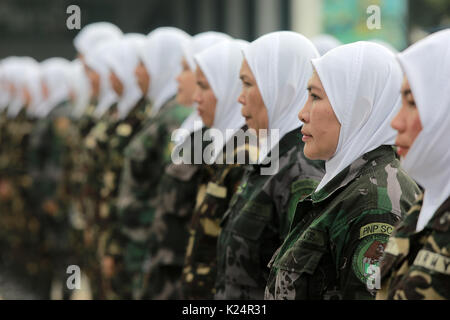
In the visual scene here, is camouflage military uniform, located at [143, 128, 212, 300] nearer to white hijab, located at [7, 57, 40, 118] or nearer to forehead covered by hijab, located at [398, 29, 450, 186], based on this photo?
forehead covered by hijab, located at [398, 29, 450, 186]

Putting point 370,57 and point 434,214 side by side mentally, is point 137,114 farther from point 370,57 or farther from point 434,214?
point 434,214

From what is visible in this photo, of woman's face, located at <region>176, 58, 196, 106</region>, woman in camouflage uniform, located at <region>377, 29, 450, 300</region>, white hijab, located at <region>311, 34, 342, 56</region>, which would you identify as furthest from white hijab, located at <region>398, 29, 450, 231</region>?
white hijab, located at <region>311, 34, 342, 56</region>

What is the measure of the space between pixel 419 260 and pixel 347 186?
55 cm

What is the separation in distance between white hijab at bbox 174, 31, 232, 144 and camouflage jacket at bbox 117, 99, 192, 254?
0.16m

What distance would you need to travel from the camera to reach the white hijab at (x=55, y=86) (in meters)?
7.59

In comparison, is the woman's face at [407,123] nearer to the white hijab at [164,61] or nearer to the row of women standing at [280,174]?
the row of women standing at [280,174]

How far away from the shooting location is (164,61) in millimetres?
5137

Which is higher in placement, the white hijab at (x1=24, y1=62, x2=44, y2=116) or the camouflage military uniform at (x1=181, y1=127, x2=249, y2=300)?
the white hijab at (x1=24, y1=62, x2=44, y2=116)

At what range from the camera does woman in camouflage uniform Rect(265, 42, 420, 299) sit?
2.37m

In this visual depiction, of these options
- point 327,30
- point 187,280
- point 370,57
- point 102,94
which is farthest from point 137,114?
point 327,30

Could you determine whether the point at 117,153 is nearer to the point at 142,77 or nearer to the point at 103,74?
the point at 142,77

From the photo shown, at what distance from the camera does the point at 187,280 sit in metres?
3.56

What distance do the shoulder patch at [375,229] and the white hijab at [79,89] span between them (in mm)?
4796

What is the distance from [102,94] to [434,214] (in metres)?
4.64
